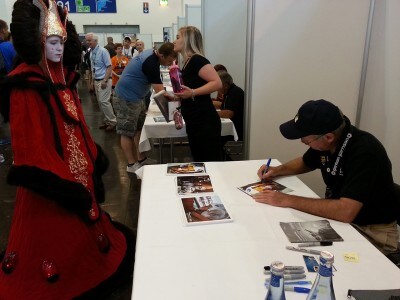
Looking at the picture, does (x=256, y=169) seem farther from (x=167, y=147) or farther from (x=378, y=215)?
(x=167, y=147)

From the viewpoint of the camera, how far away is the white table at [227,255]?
0.93 m

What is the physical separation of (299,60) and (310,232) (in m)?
1.49

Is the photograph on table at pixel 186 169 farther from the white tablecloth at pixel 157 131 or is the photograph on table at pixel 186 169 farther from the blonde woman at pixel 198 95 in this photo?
the white tablecloth at pixel 157 131

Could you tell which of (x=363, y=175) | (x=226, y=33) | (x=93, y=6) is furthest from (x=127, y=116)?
(x=93, y=6)

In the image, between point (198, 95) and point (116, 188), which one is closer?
point (198, 95)

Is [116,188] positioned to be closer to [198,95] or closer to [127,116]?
[127,116]

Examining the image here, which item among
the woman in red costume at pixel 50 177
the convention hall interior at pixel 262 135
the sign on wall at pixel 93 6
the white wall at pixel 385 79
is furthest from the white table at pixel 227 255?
the sign on wall at pixel 93 6

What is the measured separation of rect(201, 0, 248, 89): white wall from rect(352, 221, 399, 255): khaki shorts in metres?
2.74

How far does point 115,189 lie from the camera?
3.21 m

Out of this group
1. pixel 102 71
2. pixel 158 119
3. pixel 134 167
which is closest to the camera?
pixel 158 119

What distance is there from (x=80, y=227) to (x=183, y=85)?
111 cm

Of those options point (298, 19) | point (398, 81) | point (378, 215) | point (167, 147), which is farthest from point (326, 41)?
A: point (167, 147)

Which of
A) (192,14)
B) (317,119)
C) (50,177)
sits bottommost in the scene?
(50,177)

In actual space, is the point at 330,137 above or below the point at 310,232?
above
